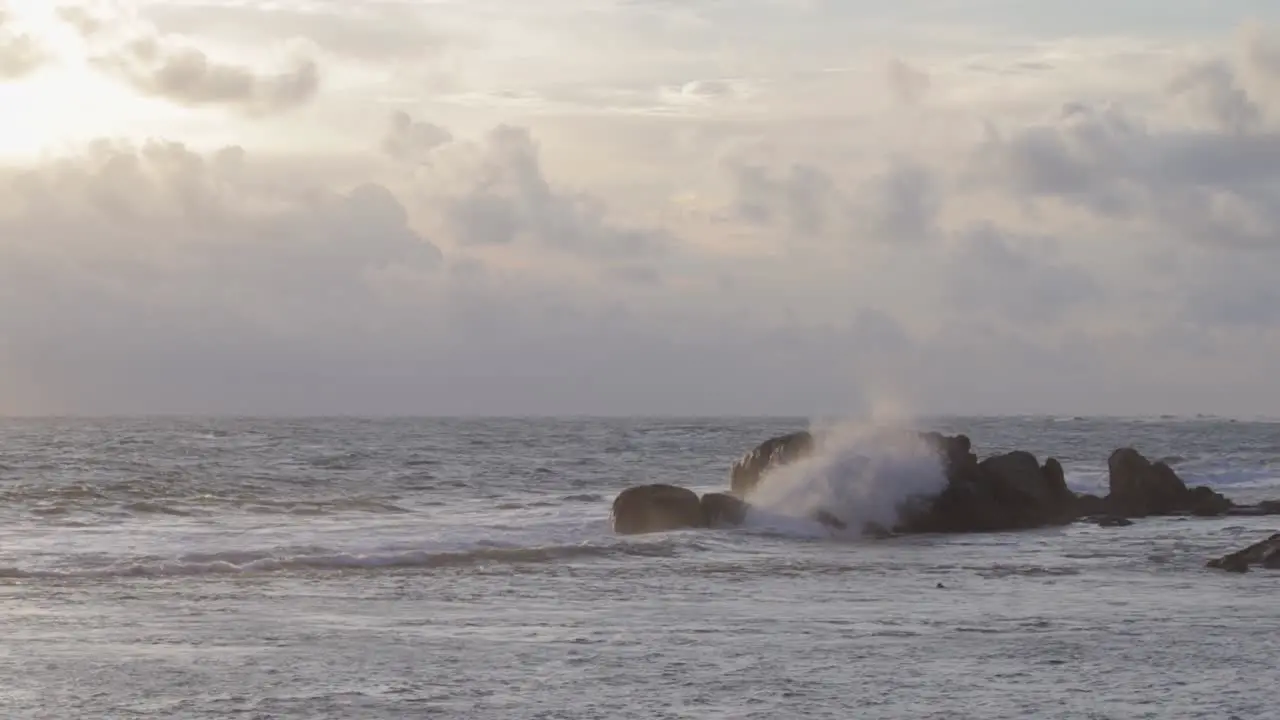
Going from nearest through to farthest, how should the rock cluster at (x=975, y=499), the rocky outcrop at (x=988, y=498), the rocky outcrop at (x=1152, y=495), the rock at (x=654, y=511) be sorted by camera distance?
the rock at (x=654, y=511) < the rock cluster at (x=975, y=499) < the rocky outcrop at (x=988, y=498) < the rocky outcrop at (x=1152, y=495)

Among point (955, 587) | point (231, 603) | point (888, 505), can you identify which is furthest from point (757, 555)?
point (231, 603)

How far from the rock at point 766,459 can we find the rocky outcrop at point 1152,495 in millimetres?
7723

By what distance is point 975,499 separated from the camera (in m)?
31.2

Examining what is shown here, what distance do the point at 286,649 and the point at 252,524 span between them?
16875 millimetres

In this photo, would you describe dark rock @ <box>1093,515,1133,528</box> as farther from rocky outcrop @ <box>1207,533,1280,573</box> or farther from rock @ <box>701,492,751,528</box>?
rocky outcrop @ <box>1207,533,1280,573</box>

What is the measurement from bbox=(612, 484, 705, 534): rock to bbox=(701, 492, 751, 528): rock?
162 millimetres

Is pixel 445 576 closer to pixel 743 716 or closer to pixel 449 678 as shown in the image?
pixel 449 678

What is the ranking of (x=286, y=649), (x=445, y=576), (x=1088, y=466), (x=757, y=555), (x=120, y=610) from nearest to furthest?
1. (x=286, y=649)
2. (x=120, y=610)
3. (x=445, y=576)
4. (x=757, y=555)
5. (x=1088, y=466)

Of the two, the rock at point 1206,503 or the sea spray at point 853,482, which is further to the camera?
the rock at point 1206,503

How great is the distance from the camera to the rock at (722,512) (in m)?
29.8

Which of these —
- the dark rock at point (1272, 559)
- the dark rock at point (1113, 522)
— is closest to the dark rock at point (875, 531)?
the dark rock at point (1113, 522)

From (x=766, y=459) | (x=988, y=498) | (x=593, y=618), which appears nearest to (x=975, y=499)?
(x=988, y=498)

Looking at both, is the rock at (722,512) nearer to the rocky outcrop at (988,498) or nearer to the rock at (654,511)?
the rock at (654,511)

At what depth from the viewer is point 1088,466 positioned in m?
63.0
